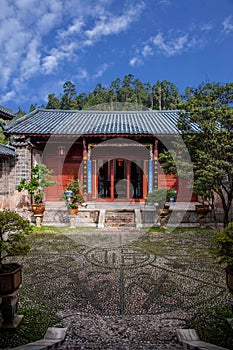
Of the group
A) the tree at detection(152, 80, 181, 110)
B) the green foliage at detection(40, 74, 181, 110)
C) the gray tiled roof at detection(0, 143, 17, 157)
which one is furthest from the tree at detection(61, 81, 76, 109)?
the gray tiled roof at detection(0, 143, 17, 157)

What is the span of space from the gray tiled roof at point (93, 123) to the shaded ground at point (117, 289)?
497cm

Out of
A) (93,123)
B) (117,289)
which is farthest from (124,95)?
(117,289)

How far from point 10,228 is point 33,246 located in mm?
3776

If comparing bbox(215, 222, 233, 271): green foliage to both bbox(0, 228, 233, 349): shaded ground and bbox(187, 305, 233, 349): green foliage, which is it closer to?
bbox(187, 305, 233, 349): green foliage

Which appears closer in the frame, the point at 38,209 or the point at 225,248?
the point at 225,248

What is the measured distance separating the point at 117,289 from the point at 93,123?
957cm

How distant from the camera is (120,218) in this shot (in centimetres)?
966

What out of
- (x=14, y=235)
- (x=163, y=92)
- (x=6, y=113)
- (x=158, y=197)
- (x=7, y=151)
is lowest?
(x=14, y=235)

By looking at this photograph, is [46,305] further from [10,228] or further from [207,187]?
[207,187]

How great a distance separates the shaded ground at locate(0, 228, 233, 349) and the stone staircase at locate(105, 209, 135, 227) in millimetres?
1761

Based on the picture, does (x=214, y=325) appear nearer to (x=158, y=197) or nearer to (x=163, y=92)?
(x=158, y=197)

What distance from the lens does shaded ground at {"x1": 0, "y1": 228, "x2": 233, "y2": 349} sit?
10.00ft

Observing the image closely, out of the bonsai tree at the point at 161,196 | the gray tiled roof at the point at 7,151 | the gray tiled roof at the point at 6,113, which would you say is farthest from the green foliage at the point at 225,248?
the gray tiled roof at the point at 6,113

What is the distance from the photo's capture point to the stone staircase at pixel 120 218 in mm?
9352
